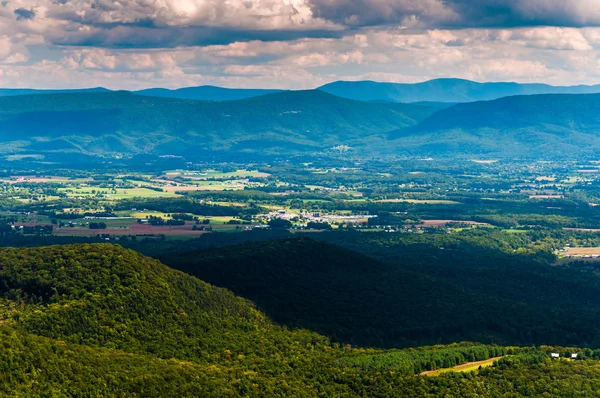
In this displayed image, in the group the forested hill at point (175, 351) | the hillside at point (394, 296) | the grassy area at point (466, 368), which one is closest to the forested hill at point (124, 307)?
the forested hill at point (175, 351)

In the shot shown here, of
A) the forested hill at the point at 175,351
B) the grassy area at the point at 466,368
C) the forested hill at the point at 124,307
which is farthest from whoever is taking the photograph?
the forested hill at the point at 124,307

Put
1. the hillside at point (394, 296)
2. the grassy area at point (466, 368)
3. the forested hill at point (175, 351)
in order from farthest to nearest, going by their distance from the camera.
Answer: the hillside at point (394, 296)
the grassy area at point (466, 368)
the forested hill at point (175, 351)

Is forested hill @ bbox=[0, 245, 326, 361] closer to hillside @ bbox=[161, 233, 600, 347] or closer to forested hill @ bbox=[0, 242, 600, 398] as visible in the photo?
forested hill @ bbox=[0, 242, 600, 398]

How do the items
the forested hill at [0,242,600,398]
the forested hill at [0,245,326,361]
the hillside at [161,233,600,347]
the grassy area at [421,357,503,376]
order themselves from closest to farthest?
the forested hill at [0,242,600,398] < the grassy area at [421,357,503,376] < the forested hill at [0,245,326,361] < the hillside at [161,233,600,347]

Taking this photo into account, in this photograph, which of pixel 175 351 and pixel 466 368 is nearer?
pixel 466 368

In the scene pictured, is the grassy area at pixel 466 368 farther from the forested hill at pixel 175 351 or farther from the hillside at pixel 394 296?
the hillside at pixel 394 296

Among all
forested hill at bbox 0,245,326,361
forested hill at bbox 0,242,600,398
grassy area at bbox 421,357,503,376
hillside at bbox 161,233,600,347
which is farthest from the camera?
hillside at bbox 161,233,600,347

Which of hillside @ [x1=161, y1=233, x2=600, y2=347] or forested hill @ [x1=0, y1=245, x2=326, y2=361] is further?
hillside @ [x1=161, y1=233, x2=600, y2=347]

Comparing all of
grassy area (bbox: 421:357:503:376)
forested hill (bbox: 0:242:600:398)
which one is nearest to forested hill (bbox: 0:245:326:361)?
forested hill (bbox: 0:242:600:398)

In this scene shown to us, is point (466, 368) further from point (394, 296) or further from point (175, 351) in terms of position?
point (394, 296)

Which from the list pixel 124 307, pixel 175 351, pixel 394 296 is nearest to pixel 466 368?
pixel 175 351

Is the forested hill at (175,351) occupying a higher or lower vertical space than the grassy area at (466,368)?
higher

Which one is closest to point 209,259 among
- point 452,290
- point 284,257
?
point 284,257

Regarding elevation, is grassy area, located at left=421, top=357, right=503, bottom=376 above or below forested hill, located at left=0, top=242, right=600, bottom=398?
below
